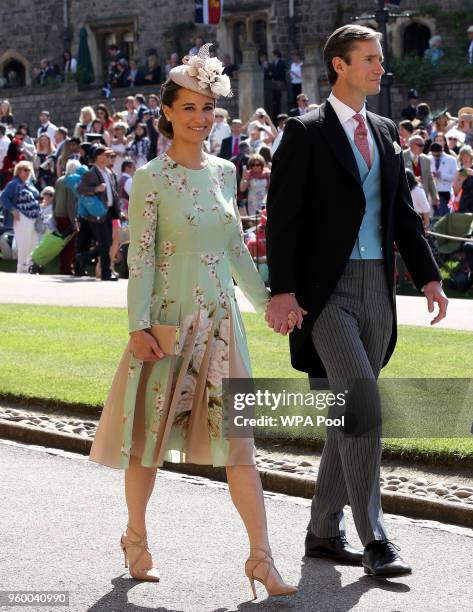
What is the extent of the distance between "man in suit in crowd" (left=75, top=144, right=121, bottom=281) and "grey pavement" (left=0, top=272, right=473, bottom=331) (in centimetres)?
35

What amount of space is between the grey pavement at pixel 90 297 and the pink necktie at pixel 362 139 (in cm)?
822

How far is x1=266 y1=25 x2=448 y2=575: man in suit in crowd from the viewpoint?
232 inches

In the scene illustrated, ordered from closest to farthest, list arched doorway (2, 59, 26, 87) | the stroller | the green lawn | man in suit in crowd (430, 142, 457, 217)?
the green lawn < man in suit in crowd (430, 142, 457, 217) < the stroller < arched doorway (2, 59, 26, 87)

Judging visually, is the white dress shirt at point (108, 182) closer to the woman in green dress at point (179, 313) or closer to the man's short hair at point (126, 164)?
the man's short hair at point (126, 164)

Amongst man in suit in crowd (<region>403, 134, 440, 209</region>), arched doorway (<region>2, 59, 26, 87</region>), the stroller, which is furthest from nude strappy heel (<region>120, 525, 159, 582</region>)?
arched doorway (<region>2, 59, 26, 87</region>)

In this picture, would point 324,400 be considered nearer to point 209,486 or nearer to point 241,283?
point 241,283

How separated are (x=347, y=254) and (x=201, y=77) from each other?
0.88 m

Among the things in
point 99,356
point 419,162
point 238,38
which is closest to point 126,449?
point 99,356

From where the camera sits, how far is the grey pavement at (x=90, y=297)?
15.3 m

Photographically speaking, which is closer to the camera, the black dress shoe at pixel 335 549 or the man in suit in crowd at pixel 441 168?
the black dress shoe at pixel 335 549

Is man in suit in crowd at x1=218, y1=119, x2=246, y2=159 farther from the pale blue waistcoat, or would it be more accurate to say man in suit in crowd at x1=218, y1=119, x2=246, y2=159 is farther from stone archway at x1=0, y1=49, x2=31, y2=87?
stone archway at x1=0, y1=49, x2=31, y2=87

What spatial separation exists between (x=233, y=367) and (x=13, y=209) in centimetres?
1722

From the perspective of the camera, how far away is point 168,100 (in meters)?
5.98

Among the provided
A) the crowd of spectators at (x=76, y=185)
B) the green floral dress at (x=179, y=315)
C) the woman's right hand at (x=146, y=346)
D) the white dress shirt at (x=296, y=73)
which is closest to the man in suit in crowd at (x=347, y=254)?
the green floral dress at (x=179, y=315)
